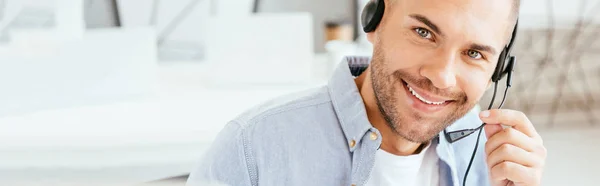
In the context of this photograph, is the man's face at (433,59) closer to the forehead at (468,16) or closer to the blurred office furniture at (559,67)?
the forehead at (468,16)

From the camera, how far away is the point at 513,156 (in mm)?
878

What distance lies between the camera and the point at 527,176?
34.7 inches

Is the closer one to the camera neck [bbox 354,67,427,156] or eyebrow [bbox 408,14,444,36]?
eyebrow [bbox 408,14,444,36]

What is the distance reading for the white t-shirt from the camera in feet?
2.90

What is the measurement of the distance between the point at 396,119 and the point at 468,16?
0.59 ft

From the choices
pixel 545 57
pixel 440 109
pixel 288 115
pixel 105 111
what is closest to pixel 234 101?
pixel 105 111

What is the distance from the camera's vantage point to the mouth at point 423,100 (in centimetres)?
83

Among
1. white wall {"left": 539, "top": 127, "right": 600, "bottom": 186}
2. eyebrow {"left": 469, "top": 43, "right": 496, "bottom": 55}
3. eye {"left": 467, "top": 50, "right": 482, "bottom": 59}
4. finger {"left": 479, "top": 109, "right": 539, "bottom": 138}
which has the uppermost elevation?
eyebrow {"left": 469, "top": 43, "right": 496, "bottom": 55}

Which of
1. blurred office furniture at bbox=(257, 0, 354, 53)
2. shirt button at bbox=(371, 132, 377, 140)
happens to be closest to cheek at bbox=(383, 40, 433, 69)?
shirt button at bbox=(371, 132, 377, 140)

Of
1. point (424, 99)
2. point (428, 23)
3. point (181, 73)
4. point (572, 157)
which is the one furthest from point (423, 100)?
point (572, 157)

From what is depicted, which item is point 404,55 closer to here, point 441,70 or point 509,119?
point 441,70

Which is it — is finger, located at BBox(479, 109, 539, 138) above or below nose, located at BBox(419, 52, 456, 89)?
below

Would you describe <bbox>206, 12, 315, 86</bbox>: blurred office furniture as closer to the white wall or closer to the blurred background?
the blurred background

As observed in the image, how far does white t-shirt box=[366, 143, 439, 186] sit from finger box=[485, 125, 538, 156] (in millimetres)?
105
